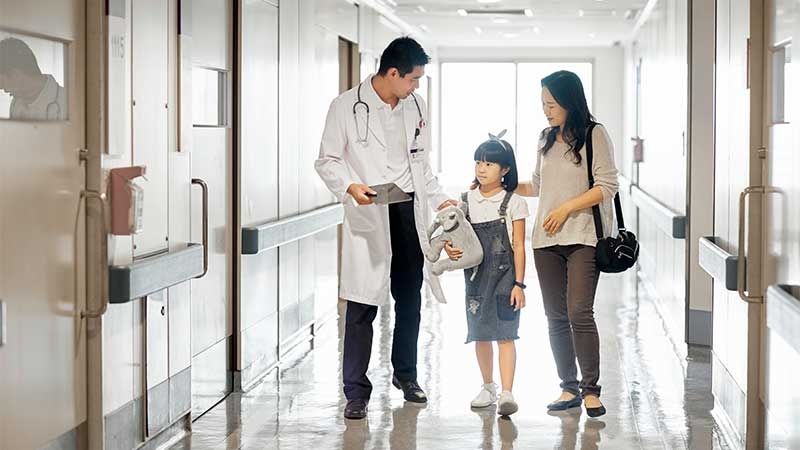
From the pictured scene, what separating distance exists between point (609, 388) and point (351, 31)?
4.69m

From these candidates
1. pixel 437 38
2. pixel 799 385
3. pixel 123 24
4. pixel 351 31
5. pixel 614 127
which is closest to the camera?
pixel 799 385

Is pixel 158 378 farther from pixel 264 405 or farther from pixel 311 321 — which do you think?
pixel 311 321

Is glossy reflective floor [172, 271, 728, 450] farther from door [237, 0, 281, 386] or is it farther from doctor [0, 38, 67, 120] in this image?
doctor [0, 38, 67, 120]

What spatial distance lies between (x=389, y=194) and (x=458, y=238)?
38 cm

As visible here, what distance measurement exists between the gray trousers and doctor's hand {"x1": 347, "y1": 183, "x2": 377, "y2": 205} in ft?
2.65

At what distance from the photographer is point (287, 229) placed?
725cm

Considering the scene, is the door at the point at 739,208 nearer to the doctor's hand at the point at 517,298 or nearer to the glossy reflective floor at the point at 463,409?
the glossy reflective floor at the point at 463,409

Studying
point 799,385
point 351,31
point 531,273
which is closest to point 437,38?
point 531,273

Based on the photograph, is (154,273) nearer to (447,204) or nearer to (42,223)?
(42,223)

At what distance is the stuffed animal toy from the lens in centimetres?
563

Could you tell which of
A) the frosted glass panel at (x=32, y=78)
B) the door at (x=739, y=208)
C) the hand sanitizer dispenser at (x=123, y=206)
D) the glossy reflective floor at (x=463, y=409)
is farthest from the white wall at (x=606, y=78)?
the frosted glass panel at (x=32, y=78)

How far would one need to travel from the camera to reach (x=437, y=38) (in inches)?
673

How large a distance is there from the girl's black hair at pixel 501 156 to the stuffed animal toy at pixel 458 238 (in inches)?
10.4

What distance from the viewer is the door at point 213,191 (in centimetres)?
579
